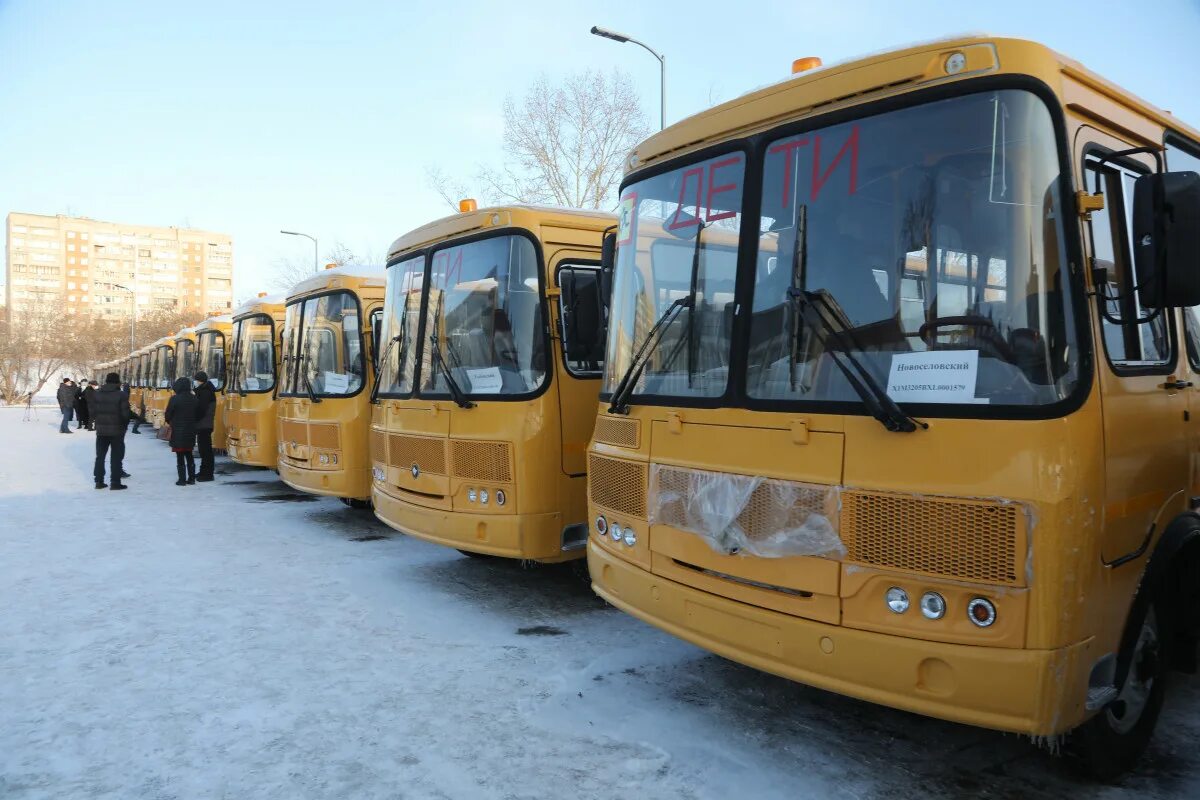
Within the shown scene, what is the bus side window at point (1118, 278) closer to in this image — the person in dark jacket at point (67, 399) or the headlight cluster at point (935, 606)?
the headlight cluster at point (935, 606)

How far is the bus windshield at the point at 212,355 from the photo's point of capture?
1722cm

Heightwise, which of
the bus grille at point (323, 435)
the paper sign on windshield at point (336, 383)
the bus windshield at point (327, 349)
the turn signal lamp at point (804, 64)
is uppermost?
the turn signal lamp at point (804, 64)

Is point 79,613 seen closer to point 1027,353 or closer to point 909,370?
point 909,370

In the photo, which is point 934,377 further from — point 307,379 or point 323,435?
point 307,379

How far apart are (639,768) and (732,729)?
0.63 meters

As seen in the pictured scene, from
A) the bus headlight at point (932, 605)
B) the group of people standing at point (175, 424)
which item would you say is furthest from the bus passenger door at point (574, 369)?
the group of people standing at point (175, 424)

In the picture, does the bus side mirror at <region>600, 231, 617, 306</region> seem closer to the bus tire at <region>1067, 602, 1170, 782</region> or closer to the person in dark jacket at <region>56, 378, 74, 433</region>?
the bus tire at <region>1067, 602, 1170, 782</region>

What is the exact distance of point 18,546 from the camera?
8.91 metres

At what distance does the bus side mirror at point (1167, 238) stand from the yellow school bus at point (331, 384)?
775 centimetres

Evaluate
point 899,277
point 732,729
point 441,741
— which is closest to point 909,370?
point 899,277

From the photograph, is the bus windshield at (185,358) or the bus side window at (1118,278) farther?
the bus windshield at (185,358)

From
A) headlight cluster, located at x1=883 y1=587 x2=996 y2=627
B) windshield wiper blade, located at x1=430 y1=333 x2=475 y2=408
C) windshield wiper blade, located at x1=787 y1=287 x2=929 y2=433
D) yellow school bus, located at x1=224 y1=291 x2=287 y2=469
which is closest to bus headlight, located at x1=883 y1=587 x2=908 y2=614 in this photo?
headlight cluster, located at x1=883 y1=587 x2=996 y2=627

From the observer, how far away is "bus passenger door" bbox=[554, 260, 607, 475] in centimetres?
617

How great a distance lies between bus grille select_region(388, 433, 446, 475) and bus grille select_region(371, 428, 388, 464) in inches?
4.7
